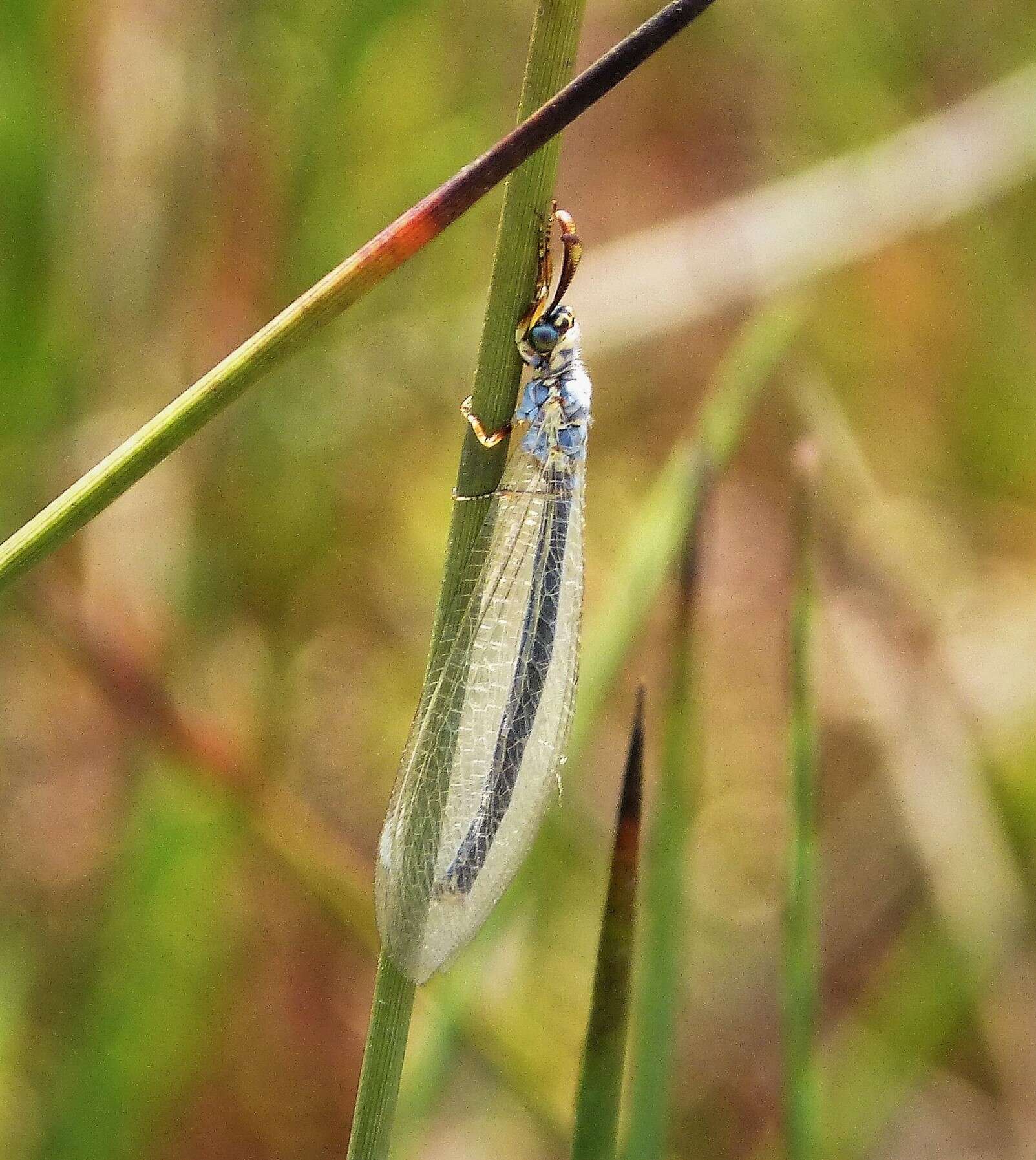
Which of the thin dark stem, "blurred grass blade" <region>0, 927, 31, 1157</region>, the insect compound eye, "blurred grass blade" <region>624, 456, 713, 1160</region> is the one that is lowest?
"blurred grass blade" <region>0, 927, 31, 1157</region>

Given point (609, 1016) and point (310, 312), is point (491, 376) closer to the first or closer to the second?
point (310, 312)

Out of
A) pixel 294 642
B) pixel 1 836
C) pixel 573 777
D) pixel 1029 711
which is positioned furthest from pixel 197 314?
pixel 1029 711

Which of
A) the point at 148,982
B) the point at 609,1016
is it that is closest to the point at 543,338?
the point at 609,1016

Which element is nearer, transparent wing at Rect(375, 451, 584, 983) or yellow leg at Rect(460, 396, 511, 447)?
yellow leg at Rect(460, 396, 511, 447)

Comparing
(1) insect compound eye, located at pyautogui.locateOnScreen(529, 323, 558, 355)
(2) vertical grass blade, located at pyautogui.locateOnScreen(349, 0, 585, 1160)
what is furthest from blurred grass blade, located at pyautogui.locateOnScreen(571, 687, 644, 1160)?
(1) insect compound eye, located at pyautogui.locateOnScreen(529, 323, 558, 355)

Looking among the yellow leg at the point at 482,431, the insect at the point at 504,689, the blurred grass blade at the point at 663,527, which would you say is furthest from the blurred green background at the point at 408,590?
the yellow leg at the point at 482,431

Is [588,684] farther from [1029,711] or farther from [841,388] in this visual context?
[841,388]

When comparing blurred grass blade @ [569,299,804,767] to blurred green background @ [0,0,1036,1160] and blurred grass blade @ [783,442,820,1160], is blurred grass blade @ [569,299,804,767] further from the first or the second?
blurred green background @ [0,0,1036,1160]
